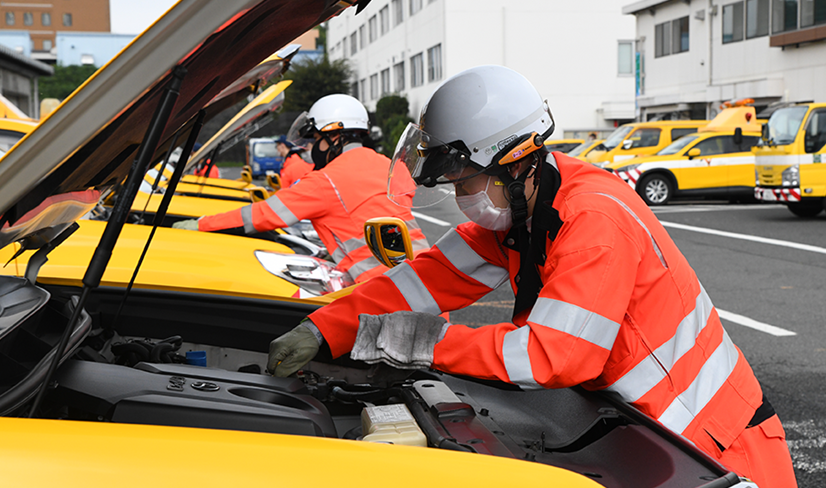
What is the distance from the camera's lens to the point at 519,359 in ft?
5.90

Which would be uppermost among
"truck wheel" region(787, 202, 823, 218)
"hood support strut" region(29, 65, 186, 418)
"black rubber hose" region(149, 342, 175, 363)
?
"hood support strut" region(29, 65, 186, 418)

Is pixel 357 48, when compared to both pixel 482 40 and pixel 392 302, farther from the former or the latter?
pixel 392 302

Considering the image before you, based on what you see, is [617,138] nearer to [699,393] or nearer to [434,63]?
[699,393]

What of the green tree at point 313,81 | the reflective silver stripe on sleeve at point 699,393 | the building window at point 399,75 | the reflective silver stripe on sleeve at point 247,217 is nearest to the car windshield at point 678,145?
the reflective silver stripe on sleeve at point 247,217

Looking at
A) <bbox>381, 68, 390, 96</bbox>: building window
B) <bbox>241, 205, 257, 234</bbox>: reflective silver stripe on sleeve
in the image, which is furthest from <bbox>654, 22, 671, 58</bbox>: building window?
<bbox>241, 205, 257, 234</bbox>: reflective silver stripe on sleeve

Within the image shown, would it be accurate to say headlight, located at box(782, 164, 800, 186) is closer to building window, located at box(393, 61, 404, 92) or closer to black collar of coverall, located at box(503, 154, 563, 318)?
black collar of coverall, located at box(503, 154, 563, 318)

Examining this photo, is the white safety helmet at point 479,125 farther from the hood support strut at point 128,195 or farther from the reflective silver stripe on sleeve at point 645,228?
the hood support strut at point 128,195

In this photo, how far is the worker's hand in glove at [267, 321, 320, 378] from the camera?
85.7 inches

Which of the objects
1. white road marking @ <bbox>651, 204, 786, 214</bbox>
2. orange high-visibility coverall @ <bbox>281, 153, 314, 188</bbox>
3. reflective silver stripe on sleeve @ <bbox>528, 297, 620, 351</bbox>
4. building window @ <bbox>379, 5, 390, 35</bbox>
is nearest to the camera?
reflective silver stripe on sleeve @ <bbox>528, 297, 620, 351</bbox>

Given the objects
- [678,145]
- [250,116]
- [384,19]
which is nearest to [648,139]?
[678,145]

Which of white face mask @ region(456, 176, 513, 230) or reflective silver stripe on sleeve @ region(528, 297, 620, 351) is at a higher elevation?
white face mask @ region(456, 176, 513, 230)

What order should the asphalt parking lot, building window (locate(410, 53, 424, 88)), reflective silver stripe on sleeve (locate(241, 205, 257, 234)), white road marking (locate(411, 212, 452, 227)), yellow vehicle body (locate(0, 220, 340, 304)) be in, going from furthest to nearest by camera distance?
building window (locate(410, 53, 424, 88)), white road marking (locate(411, 212, 452, 227)), reflective silver stripe on sleeve (locate(241, 205, 257, 234)), the asphalt parking lot, yellow vehicle body (locate(0, 220, 340, 304))

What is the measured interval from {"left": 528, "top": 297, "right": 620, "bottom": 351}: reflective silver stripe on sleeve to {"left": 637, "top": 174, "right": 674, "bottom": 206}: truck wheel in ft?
52.7

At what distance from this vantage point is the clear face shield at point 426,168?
213cm
